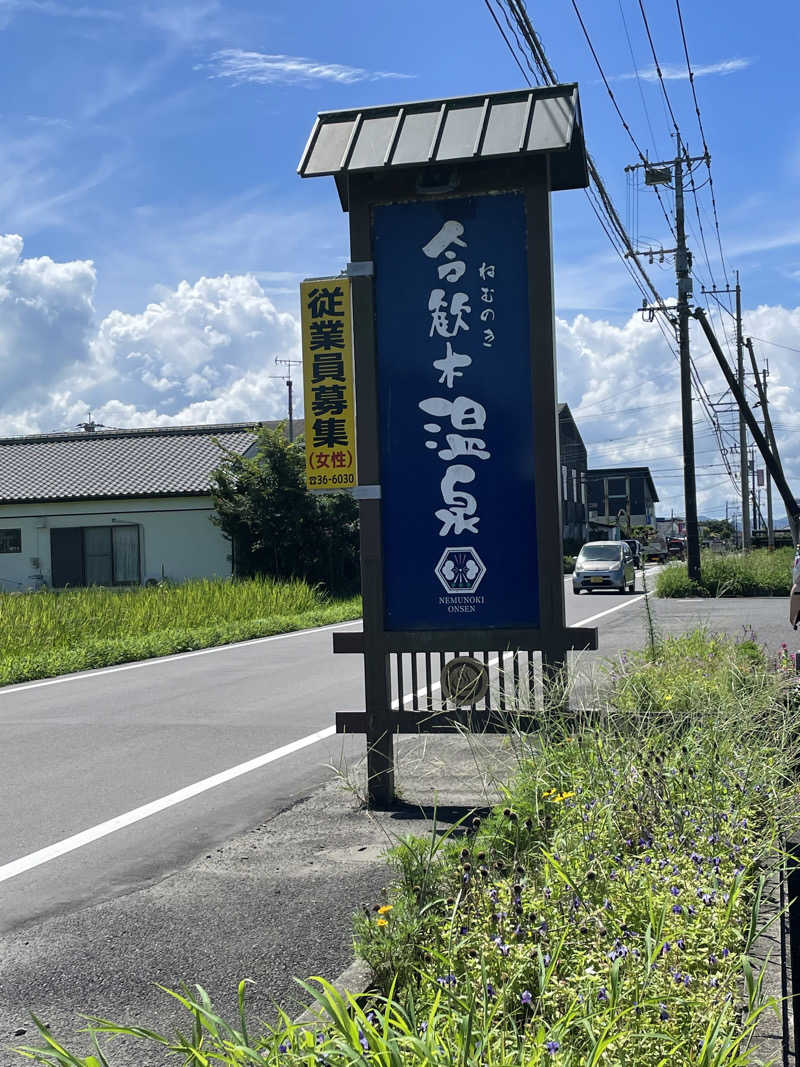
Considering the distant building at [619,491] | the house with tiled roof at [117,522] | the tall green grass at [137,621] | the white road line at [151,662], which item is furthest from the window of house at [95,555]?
the distant building at [619,491]

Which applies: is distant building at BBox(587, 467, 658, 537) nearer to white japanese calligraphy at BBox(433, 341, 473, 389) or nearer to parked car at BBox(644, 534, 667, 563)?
parked car at BBox(644, 534, 667, 563)

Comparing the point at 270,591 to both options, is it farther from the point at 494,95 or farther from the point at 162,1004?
the point at 162,1004

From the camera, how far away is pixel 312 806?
6348mm

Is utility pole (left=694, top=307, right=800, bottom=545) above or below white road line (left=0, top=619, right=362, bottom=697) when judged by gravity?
above

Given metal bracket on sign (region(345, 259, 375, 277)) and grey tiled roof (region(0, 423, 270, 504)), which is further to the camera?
grey tiled roof (region(0, 423, 270, 504))

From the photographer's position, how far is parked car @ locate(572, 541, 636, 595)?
35625mm

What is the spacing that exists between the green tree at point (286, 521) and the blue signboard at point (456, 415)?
25125 millimetres

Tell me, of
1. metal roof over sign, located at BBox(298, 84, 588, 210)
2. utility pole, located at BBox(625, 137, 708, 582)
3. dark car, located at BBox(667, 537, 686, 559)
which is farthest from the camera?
dark car, located at BBox(667, 537, 686, 559)

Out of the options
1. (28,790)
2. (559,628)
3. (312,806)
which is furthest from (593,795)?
(28,790)

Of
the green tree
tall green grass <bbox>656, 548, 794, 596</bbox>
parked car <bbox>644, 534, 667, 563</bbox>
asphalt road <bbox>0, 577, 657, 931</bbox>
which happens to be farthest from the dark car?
asphalt road <bbox>0, 577, 657, 931</bbox>

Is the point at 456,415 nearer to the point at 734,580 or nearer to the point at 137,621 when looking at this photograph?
the point at 137,621

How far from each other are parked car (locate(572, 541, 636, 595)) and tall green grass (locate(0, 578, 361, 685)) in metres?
12.0

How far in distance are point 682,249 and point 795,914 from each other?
91.9ft

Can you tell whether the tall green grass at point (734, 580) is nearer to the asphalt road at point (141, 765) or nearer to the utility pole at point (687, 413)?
the utility pole at point (687, 413)
